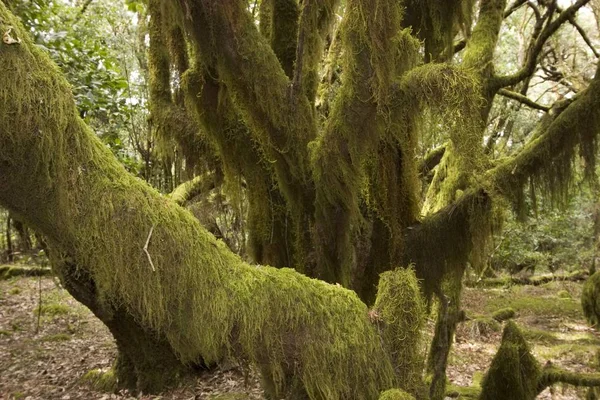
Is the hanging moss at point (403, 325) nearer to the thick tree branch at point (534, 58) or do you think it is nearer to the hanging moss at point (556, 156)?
the hanging moss at point (556, 156)

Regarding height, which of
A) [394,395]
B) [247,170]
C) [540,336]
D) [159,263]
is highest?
[247,170]

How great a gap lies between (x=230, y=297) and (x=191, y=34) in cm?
220

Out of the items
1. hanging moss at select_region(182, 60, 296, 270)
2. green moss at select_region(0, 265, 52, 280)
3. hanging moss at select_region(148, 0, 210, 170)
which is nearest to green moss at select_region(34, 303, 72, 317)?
green moss at select_region(0, 265, 52, 280)

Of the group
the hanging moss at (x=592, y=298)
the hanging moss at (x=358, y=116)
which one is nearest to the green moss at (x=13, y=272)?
the hanging moss at (x=358, y=116)

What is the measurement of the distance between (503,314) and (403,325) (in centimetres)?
1040

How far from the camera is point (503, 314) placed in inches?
475

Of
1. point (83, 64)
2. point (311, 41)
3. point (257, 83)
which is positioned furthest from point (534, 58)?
point (83, 64)

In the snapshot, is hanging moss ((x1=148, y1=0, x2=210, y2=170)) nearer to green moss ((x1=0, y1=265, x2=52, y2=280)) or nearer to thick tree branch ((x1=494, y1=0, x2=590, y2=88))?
thick tree branch ((x1=494, y1=0, x2=590, y2=88))

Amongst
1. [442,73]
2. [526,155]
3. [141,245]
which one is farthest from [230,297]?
[526,155]

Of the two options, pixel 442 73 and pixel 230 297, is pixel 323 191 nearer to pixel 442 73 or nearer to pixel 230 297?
pixel 442 73

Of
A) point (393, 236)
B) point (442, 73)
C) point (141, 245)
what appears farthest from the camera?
point (393, 236)

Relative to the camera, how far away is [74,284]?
527 centimetres

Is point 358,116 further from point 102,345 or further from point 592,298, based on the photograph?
point 102,345

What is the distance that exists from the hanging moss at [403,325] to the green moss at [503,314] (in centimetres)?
1004
